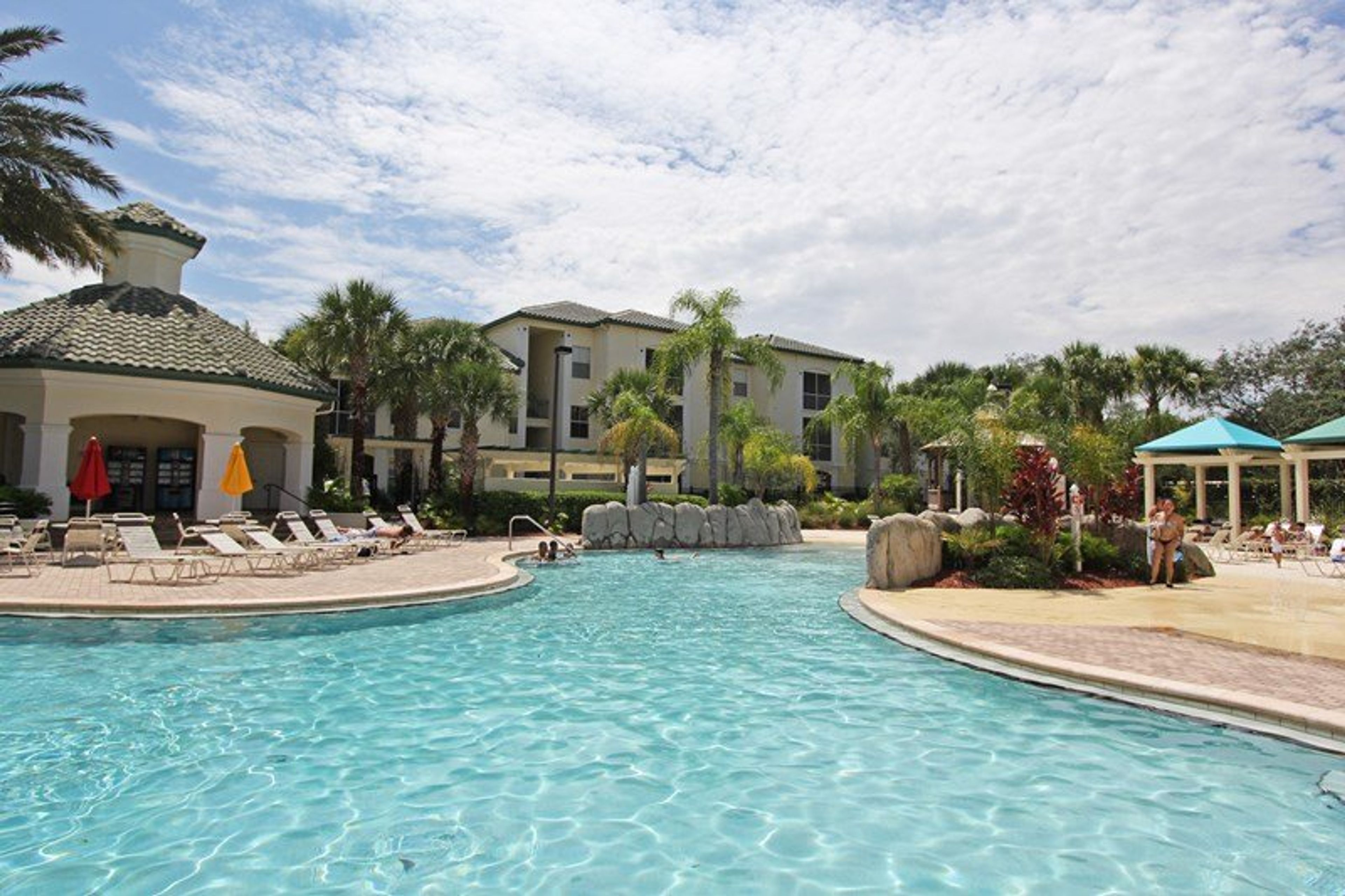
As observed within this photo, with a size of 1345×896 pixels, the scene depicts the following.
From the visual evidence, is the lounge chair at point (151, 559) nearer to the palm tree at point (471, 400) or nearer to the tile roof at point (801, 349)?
the palm tree at point (471, 400)

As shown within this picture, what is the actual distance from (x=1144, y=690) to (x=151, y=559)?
553 inches

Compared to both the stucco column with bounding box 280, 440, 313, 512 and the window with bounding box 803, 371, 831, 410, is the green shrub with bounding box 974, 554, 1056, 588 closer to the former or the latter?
the stucco column with bounding box 280, 440, 313, 512

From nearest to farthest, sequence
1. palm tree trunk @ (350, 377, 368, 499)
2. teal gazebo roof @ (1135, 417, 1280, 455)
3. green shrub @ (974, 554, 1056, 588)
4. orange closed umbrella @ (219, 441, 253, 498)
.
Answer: green shrub @ (974, 554, 1056, 588) < orange closed umbrella @ (219, 441, 253, 498) < teal gazebo roof @ (1135, 417, 1280, 455) < palm tree trunk @ (350, 377, 368, 499)

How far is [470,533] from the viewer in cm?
2609

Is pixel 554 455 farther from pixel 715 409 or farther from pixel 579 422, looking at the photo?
pixel 579 422

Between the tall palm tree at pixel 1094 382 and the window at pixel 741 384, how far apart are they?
1792 cm

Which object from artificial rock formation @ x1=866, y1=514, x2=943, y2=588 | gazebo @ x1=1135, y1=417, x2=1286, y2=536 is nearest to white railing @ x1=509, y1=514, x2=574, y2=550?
artificial rock formation @ x1=866, y1=514, x2=943, y2=588

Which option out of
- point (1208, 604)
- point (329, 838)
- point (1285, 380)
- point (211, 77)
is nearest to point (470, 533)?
point (211, 77)

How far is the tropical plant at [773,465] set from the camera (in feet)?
112

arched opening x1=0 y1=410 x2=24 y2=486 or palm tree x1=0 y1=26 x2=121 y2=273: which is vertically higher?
palm tree x1=0 y1=26 x2=121 y2=273

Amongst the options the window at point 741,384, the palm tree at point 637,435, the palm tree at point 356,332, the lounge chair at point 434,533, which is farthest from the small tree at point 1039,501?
the window at point 741,384

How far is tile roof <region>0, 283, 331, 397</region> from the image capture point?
19312 millimetres

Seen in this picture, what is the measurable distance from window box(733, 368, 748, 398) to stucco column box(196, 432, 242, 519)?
31829mm

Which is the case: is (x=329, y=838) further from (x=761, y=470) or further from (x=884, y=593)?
(x=761, y=470)
